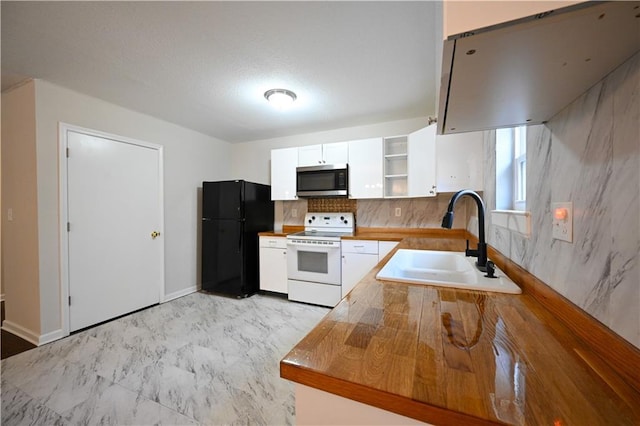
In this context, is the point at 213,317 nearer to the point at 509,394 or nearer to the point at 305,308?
the point at 305,308

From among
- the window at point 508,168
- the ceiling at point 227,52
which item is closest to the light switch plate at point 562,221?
the window at point 508,168

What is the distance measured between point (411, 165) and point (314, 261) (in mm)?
1607

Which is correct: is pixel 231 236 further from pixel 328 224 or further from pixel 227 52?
pixel 227 52

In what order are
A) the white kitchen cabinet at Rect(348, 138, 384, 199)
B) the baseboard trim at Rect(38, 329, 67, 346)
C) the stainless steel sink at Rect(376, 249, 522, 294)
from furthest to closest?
A: the white kitchen cabinet at Rect(348, 138, 384, 199) → the baseboard trim at Rect(38, 329, 67, 346) → the stainless steel sink at Rect(376, 249, 522, 294)

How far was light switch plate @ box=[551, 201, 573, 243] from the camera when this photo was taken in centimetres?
69

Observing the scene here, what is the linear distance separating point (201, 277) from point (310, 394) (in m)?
3.59

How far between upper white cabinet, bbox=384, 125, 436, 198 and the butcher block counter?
2.12 m

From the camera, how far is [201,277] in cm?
360

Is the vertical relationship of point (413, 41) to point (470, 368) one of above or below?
above

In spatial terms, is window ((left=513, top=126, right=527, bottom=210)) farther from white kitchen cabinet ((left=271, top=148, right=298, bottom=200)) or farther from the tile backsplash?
white kitchen cabinet ((left=271, top=148, right=298, bottom=200))

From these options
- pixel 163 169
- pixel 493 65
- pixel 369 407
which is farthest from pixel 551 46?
pixel 163 169

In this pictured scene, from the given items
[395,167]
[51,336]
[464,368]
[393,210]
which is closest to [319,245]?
[393,210]

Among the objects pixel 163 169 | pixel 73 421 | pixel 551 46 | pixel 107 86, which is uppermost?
pixel 107 86

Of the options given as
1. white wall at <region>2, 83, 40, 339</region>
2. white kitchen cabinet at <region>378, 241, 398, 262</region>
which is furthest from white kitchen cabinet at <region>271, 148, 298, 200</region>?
white wall at <region>2, 83, 40, 339</region>
